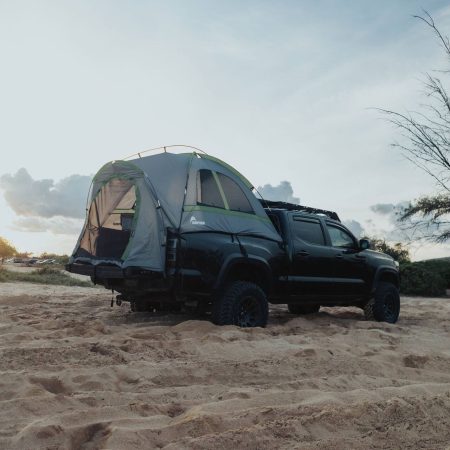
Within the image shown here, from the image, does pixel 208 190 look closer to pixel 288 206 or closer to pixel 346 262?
pixel 288 206

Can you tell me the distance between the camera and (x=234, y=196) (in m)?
6.80

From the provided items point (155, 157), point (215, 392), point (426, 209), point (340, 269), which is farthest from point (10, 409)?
point (426, 209)

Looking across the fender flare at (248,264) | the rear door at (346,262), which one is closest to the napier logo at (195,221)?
the fender flare at (248,264)

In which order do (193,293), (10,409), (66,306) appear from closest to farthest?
(10,409) → (193,293) → (66,306)

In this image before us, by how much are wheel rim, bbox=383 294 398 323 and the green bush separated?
7561 millimetres

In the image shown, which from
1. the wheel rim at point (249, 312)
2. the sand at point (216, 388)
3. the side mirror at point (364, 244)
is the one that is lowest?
the sand at point (216, 388)

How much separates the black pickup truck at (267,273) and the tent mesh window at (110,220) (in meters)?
0.70

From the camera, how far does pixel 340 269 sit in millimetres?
7965

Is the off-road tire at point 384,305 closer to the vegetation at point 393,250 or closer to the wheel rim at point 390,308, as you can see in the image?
the wheel rim at point 390,308

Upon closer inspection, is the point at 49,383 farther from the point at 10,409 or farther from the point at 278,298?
the point at 278,298

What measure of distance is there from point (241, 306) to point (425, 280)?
11.0 metres

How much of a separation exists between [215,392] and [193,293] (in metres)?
2.53

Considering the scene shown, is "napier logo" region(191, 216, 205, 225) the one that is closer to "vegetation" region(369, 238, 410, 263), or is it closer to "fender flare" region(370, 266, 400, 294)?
"fender flare" region(370, 266, 400, 294)

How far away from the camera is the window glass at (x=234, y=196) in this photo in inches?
264
